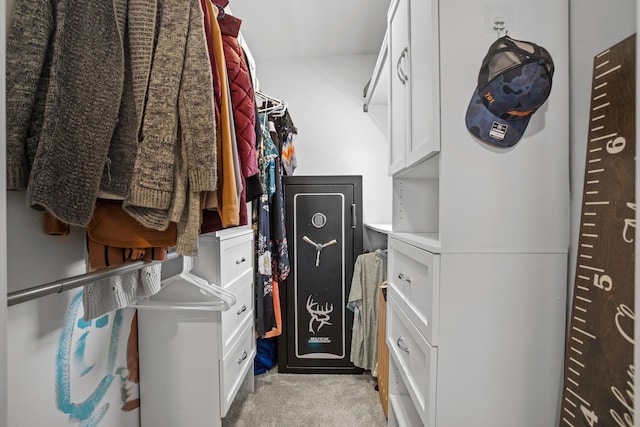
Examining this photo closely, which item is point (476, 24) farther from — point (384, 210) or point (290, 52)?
point (290, 52)

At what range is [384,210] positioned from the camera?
2574mm

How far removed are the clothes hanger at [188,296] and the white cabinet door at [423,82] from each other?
94 centimetres

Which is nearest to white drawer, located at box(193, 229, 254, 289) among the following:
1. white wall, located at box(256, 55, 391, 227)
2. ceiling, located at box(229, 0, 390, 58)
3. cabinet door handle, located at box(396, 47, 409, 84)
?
cabinet door handle, located at box(396, 47, 409, 84)

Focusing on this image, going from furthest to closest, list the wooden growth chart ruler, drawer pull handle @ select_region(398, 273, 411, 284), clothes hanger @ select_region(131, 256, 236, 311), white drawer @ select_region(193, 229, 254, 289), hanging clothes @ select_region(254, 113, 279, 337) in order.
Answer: hanging clothes @ select_region(254, 113, 279, 337) < white drawer @ select_region(193, 229, 254, 289) < clothes hanger @ select_region(131, 256, 236, 311) < drawer pull handle @ select_region(398, 273, 411, 284) < the wooden growth chart ruler

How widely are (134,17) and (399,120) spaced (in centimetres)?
98

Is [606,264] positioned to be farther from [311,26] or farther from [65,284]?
[311,26]

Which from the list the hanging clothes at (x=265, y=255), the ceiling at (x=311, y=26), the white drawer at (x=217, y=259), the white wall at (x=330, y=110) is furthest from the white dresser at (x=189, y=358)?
the ceiling at (x=311, y=26)

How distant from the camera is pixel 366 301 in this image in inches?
77.4

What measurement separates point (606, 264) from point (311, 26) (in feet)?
7.46

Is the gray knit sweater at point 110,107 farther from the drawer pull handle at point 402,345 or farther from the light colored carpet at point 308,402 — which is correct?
the light colored carpet at point 308,402

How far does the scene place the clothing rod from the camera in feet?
1.99

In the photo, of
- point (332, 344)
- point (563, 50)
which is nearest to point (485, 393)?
point (563, 50)

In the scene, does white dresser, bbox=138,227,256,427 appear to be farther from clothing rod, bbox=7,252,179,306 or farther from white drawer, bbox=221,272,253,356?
clothing rod, bbox=7,252,179,306

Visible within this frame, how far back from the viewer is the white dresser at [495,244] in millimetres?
818
